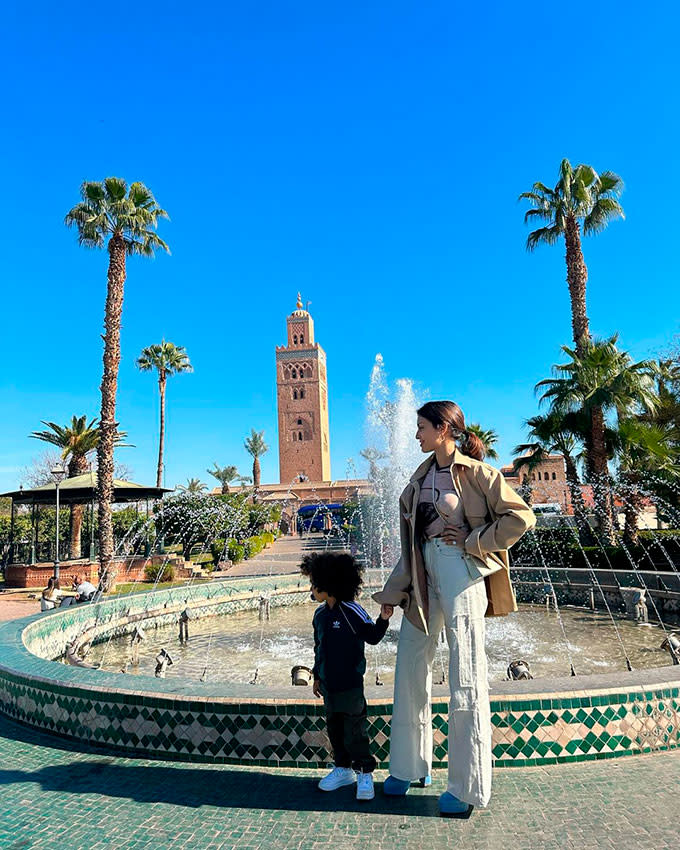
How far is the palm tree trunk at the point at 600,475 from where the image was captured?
1454 cm

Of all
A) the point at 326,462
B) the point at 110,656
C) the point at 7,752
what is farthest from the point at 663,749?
the point at 326,462

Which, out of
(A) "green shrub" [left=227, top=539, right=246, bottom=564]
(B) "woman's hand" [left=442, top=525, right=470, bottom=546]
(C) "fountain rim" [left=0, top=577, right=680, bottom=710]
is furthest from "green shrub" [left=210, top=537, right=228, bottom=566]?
(B) "woman's hand" [left=442, top=525, right=470, bottom=546]

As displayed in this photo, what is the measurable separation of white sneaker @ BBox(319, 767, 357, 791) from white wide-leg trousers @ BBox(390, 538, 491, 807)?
252 mm

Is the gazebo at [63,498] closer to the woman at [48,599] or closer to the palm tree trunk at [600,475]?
the woman at [48,599]

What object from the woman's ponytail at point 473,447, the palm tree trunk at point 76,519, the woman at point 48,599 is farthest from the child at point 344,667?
the palm tree trunk at point 76,519

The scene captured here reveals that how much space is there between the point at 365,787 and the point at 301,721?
0.59m

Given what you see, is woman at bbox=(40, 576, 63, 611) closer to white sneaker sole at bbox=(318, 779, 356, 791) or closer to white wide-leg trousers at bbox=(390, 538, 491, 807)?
white sneaker sole at bbox=(318, 779, 356, 791)

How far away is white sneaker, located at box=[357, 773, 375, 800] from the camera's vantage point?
9.55 feet

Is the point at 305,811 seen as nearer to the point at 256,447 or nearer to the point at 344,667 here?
the point at 344,667

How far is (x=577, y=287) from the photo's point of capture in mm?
18062

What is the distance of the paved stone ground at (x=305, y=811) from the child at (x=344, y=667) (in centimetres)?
12

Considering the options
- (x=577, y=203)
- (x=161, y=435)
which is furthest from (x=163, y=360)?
(x=577, y=203)

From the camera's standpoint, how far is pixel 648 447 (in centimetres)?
1362

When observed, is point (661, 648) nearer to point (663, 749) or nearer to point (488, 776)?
point (663, 749)
